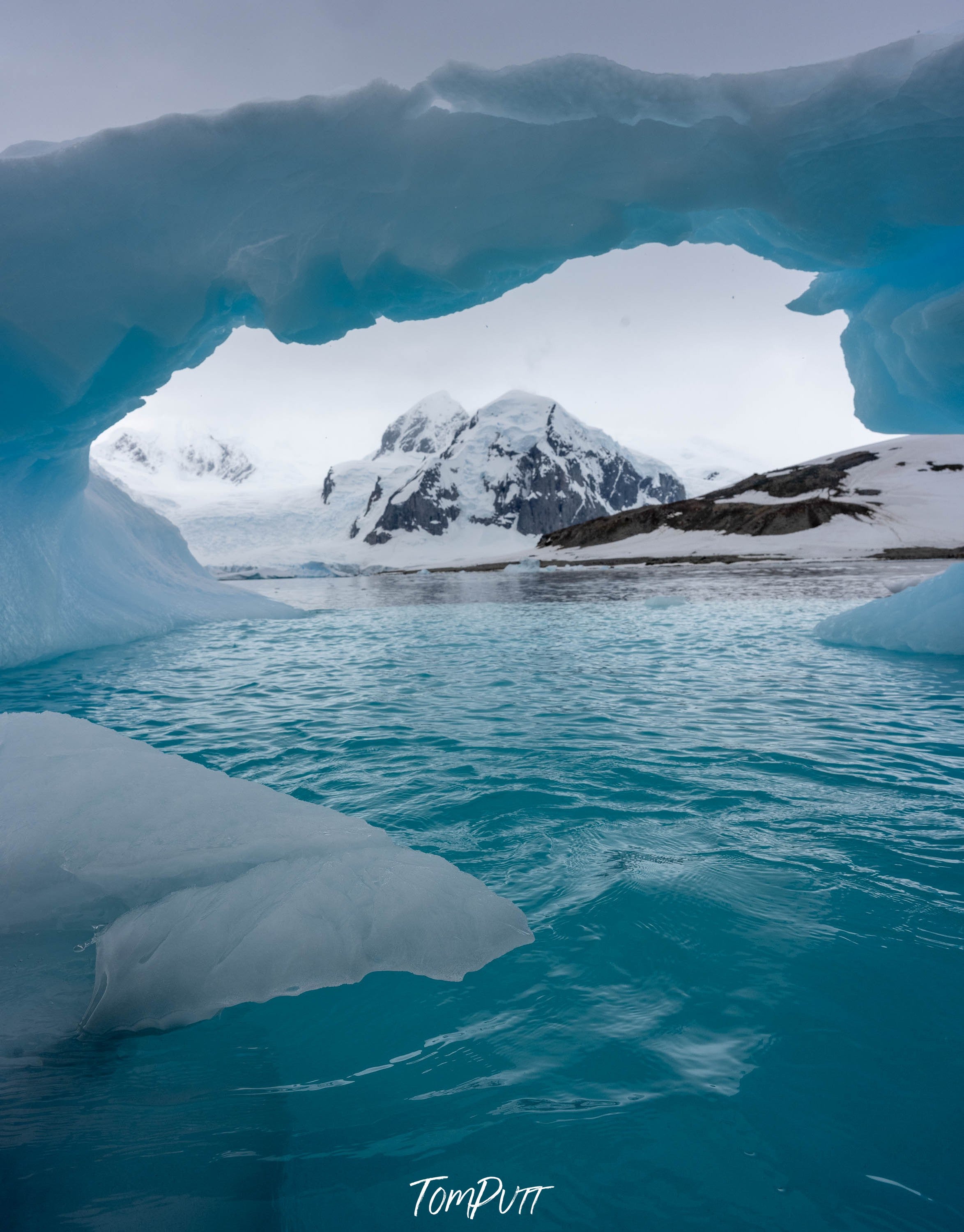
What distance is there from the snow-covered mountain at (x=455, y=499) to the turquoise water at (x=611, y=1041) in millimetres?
90221

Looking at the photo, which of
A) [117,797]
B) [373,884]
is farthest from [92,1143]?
[117,797]

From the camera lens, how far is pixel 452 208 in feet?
28.1

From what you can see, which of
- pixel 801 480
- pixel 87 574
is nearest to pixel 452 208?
pixel 87 574

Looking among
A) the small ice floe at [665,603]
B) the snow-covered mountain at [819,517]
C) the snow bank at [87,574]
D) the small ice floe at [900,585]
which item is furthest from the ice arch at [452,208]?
the snow-covered mountain at [819,517]

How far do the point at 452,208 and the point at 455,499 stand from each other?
395 feet

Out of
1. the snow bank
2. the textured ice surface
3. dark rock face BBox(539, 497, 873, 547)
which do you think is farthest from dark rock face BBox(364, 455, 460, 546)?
the textured ice surface

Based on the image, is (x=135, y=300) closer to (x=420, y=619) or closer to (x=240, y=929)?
(x=240, y=929)

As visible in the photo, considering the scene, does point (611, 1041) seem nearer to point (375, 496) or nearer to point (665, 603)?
point (665, 603)

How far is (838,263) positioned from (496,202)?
4795 mm

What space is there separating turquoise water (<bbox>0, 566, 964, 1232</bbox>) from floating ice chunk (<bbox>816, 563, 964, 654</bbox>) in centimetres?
580

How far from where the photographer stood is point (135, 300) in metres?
9.15

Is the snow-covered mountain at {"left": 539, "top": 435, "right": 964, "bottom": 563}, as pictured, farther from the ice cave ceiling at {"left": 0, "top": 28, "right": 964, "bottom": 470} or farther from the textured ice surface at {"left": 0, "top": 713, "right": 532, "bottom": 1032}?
the textured ice surface at {"left": 0, "top": 713, "right": 532, "bottom": 1032}

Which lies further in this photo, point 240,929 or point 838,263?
point 838,263

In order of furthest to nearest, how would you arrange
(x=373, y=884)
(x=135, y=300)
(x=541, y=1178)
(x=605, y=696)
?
(x=135, y=300), (x=605, y=696), (x=373, y=884), (x=541, y=1178)
